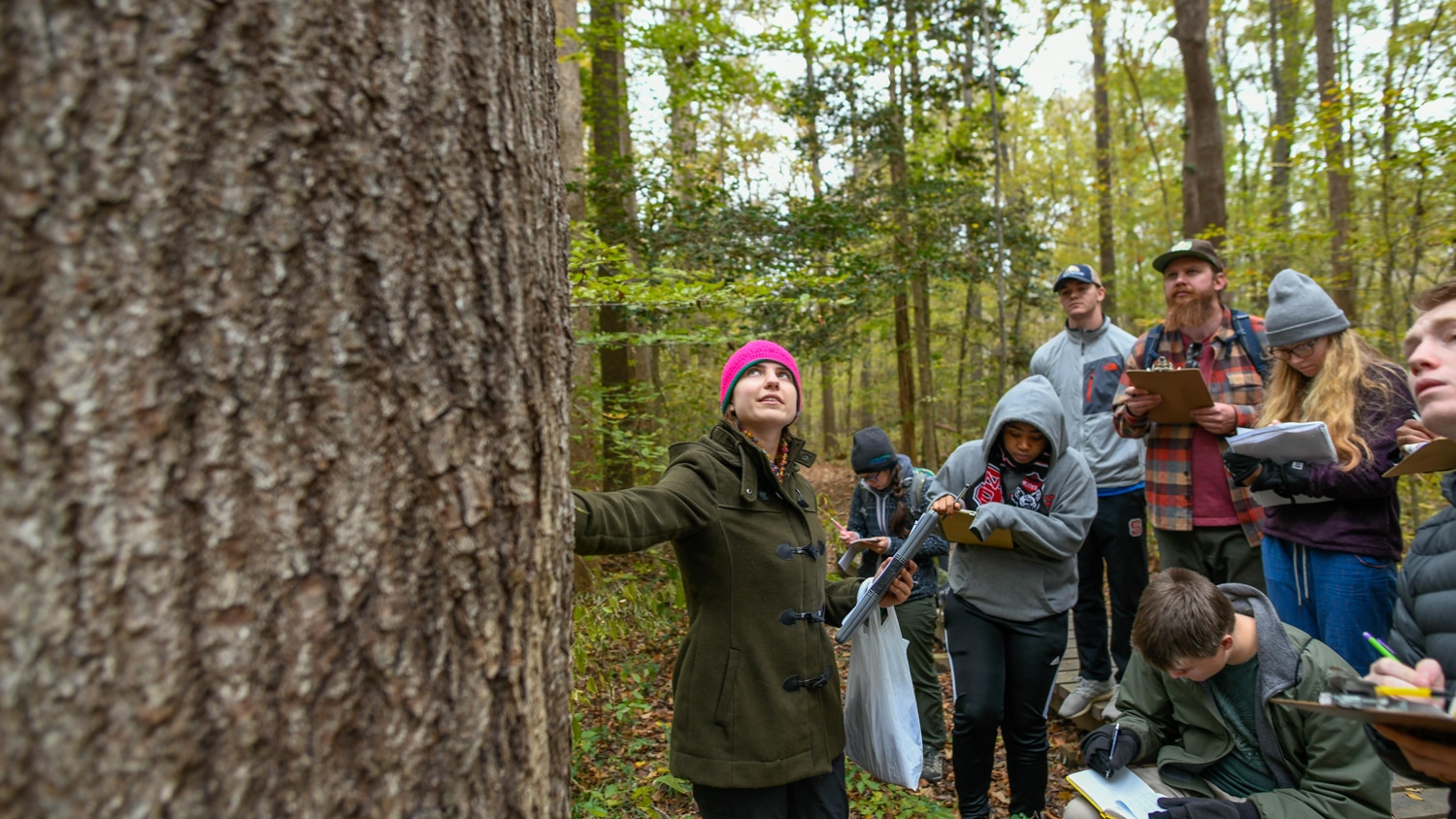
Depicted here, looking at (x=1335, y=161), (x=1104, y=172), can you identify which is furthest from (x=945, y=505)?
(x=1104, y=172)

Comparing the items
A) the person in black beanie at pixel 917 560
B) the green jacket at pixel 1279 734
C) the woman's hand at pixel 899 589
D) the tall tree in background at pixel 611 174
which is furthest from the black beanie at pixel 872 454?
the tall tree in background at pixel 611 174

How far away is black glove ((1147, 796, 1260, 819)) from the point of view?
2375 millimetres

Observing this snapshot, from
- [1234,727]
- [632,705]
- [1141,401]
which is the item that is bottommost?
[632,705]

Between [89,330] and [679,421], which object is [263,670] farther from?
[679,421]

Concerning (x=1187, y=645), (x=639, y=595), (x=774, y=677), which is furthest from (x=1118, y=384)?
(x=639, y=595)

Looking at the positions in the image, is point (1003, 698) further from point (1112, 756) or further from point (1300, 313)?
point (1300, 313)

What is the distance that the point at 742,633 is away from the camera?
2.41 meters

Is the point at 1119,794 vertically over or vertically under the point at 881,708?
under

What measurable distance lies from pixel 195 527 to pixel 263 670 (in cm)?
19

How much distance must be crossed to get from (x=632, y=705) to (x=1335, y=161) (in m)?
8.24

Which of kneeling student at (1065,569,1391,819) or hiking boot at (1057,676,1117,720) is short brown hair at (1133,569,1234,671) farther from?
hiking boot at (1057,676,1117,720)

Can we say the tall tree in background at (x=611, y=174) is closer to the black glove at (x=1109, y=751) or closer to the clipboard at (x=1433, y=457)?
the black glove at (x=1109, y=751)

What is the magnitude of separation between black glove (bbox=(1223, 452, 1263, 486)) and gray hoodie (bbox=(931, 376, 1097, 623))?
574mm

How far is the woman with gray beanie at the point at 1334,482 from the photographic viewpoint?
10.4ft
